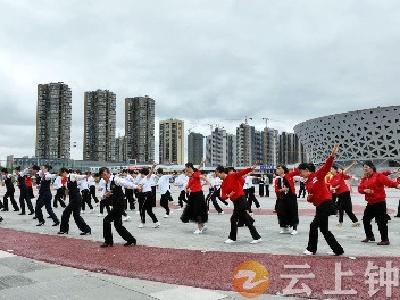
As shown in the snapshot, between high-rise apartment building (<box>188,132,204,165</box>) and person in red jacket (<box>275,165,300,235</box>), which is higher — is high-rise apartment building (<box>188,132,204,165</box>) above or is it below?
above

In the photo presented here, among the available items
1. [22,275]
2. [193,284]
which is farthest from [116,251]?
[193,284]

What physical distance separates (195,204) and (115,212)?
3037 millimetres

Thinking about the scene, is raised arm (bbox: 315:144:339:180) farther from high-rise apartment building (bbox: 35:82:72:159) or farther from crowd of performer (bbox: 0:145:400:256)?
high-rise apartment building (bbox: 35:82:72:159)

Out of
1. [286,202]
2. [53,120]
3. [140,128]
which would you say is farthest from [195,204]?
[140,128]

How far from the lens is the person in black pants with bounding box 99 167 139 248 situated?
8.94 m

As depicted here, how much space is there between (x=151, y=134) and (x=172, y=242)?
115 m

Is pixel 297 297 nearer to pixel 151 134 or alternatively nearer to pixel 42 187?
pixel 42 187

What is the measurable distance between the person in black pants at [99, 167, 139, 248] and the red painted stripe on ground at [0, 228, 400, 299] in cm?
29

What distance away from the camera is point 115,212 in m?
8.97

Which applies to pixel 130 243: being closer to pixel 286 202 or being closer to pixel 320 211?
pixel 320 211

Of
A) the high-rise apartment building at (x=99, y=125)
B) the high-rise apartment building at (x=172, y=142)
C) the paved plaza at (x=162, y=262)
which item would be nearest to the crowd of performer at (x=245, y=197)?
the paved plaza at (x=162, y=262)

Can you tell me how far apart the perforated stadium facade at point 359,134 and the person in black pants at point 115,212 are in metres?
98.2

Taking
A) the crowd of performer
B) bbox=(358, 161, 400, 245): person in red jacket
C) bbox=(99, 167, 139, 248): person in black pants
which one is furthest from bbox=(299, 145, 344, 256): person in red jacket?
bbox=(99, 167, 139, 248): person in black pants

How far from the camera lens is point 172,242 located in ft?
31.6
